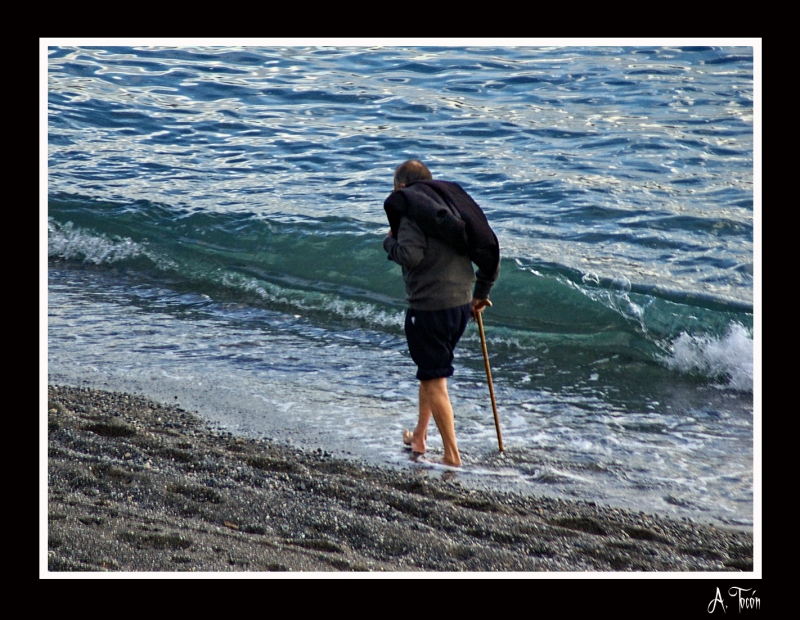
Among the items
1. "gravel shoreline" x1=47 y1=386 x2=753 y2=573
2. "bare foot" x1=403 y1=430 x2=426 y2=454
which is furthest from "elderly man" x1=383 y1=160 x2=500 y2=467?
"gravel shoreline" x1=47 y1=386 x2=753 y2=573

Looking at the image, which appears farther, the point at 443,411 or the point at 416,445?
the point at 416,445

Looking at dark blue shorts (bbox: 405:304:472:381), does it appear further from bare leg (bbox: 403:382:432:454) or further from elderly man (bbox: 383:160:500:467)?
bare leg (bbox: 403:382:432:454)

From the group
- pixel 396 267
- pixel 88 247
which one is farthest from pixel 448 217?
pixel 88 247

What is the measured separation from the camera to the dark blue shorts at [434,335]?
4.81 metres

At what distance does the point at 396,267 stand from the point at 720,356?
4.01 m

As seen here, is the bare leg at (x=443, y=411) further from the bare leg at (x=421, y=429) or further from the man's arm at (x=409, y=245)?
the man's arm at (x=409, y=245)

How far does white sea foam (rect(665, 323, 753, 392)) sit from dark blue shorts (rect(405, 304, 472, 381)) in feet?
9.48

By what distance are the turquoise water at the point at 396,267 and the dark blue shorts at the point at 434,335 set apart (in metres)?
0.70

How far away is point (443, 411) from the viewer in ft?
16.4

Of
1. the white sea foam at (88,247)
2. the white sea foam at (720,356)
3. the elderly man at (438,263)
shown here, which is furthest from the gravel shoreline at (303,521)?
the white sea foam at (88,247)

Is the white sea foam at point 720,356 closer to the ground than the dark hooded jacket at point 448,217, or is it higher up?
closer to the ground

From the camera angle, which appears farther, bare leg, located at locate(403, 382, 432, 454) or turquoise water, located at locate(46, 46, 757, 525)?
turquoise water, located at locate(46, 46, 757, 525)

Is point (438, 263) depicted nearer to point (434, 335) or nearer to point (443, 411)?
point (434, 335)

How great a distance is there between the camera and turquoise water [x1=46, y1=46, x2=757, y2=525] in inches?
224
